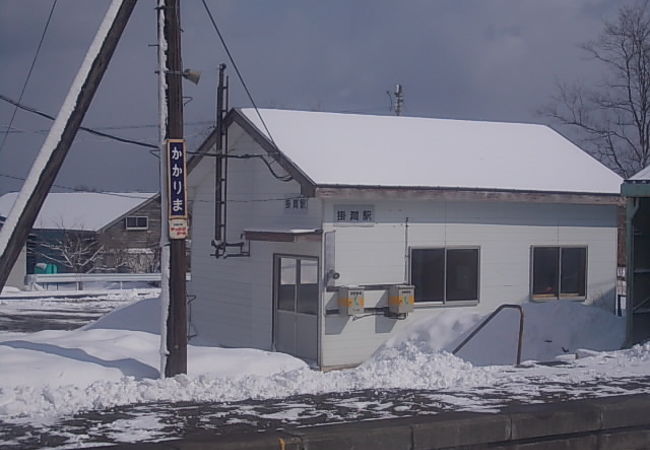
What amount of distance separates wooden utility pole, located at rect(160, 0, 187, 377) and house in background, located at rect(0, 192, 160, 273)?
3830cm

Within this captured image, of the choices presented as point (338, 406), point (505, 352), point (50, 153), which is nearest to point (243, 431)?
point (338, 406)

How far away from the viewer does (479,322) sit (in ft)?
63.4

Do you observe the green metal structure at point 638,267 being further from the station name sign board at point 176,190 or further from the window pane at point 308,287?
the station name sign board at point 176,190

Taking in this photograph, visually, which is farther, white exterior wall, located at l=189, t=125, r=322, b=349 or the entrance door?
white exterior wall, located at l=189, t=125, r=322, b=349

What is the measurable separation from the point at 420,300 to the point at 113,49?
10567mm

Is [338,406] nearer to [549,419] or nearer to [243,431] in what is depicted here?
[243,431]

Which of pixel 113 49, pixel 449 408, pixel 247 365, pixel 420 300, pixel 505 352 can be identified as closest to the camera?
pixel 449 408

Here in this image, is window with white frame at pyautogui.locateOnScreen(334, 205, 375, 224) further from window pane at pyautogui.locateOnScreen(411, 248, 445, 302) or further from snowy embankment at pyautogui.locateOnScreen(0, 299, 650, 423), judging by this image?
snowy embankment at pyautogui.locateOnScreen(0, 299, 650, 423)

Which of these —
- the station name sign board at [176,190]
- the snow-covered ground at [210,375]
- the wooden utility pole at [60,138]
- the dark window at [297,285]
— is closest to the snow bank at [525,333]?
the dark window at [297,285]

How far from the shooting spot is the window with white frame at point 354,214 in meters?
19.2

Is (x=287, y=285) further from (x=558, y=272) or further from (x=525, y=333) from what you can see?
(x=558, y=272)

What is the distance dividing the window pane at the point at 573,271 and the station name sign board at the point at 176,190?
12.7 metres

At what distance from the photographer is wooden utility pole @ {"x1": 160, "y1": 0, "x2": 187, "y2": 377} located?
38.8 ft

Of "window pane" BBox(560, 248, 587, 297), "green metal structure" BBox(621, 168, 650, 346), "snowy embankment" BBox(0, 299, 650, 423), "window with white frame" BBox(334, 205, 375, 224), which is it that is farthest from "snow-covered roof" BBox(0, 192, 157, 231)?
"snowy embankment" BBox(0, 299, 650, 423)
